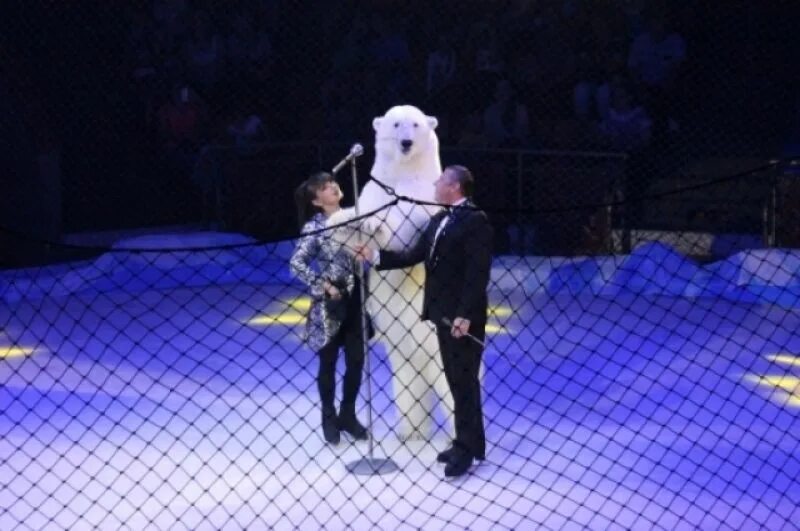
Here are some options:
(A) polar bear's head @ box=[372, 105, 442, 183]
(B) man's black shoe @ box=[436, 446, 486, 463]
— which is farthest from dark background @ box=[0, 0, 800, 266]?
(B) man's black shoe @ box=[436, 446, 486, 463]

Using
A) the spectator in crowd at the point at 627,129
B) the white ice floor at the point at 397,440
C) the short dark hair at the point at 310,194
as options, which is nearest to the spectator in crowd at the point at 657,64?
the spectator in crowd at the point at 627,129

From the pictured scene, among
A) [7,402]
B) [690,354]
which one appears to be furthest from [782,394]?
[7,402]

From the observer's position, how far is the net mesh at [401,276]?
191 inches

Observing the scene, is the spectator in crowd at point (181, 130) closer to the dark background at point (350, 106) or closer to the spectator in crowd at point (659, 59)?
the dark background at point (350, 106)

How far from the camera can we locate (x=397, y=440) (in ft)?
17.5

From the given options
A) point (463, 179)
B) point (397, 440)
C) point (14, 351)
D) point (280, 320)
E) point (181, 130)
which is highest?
point (463, 179)

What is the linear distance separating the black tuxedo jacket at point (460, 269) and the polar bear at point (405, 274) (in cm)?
27

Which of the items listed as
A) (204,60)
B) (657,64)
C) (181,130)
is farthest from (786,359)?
(204,60)

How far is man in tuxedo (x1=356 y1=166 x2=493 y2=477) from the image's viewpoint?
4.77 m

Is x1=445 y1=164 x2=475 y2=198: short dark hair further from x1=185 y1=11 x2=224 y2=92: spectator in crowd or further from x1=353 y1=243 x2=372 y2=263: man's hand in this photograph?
x1=185 y1=11 x2=224 y2=92: spectator in crowd

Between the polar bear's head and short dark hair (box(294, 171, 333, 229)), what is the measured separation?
29 centimetres

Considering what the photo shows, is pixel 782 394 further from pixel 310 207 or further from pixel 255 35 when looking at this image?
pixel 255 35

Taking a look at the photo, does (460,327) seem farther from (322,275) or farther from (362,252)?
(322,275)

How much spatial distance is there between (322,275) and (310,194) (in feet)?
1.17
